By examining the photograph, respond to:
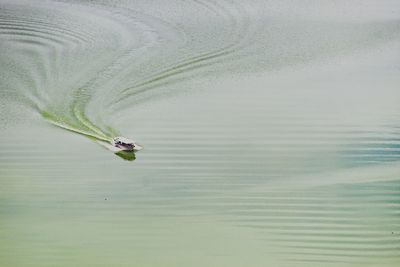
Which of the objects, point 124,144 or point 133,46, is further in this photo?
point 133,46

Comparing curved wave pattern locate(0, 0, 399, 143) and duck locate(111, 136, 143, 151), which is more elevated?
curved wave pattern locate(0, 0, 399, 143)

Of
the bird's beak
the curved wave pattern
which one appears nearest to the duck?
the bird's beak

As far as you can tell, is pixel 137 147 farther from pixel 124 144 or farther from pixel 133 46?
pixel 133 46

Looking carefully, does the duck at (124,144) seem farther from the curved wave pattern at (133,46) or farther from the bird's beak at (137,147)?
the curved wave pattern at (133,46)

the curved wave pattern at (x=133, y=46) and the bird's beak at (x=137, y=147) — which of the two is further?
the curved wave pattern at (x=133, y=46)

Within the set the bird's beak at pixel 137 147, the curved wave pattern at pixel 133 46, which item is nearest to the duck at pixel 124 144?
the bird's beak at pixel 137 147

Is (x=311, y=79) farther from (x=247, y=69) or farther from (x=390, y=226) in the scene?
(x=390, y=226)

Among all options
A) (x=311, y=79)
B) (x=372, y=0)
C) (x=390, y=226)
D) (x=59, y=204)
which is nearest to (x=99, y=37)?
(x=311, y=79)

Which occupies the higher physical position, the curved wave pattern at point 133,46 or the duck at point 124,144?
the curved wave pattern at point 133,46

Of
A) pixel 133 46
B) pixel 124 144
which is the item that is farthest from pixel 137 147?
pixel 133 46

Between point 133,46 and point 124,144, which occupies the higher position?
point 133,46

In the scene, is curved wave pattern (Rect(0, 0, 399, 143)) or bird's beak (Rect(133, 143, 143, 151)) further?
curved wave pattern (Rect(0, 0, 399, 143))

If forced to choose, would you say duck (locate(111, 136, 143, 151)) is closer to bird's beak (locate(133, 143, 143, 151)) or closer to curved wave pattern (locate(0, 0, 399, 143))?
bird's beak (locate(133, 143, 143, 151))

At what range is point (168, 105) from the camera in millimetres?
4312
